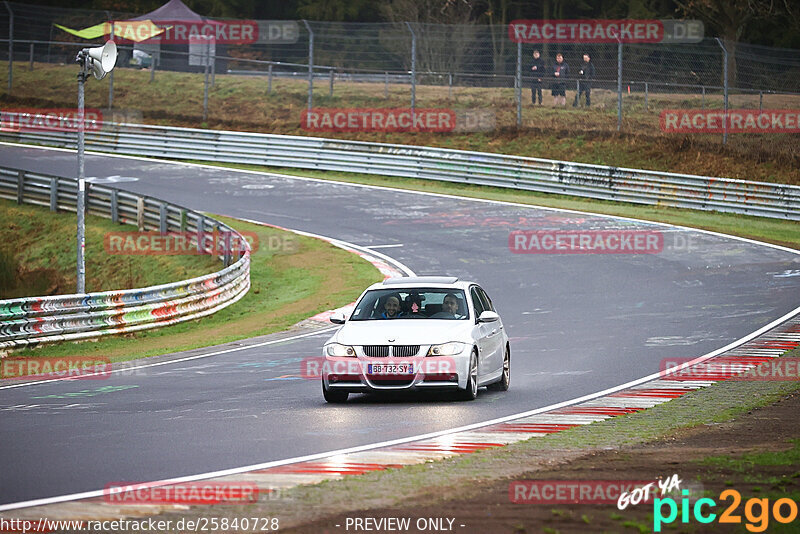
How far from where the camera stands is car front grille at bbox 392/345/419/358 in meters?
13.0

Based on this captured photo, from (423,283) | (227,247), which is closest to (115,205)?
(227,247)

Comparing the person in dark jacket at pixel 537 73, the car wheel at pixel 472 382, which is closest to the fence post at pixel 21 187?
the person in dark jacket at pixel 537 73

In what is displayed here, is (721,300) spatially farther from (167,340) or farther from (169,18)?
(169,18)

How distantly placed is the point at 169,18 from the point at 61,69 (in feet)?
25.2

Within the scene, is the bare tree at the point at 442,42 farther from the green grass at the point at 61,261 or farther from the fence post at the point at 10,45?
the green grass at the point at 61,261

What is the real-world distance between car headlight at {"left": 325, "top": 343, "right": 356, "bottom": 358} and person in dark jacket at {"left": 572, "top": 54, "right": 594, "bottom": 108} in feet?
93.5

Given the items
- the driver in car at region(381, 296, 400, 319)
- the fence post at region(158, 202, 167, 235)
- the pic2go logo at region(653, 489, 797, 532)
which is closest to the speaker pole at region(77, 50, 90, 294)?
the driver in car at region(381, 296, 400, 319)

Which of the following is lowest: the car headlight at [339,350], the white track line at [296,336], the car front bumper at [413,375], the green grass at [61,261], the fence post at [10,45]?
the green grass at [61,261]

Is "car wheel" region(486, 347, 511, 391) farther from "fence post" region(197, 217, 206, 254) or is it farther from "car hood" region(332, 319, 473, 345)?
"fence post" region(197, 217, 206, 254)

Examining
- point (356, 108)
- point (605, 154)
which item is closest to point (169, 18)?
point (356, 108)

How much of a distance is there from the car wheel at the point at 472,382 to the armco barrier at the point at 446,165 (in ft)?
74.6

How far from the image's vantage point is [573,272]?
26.0m

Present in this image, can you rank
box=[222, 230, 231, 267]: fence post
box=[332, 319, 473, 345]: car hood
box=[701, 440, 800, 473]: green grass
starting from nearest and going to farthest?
1. box=[701, 440, 800, 473]: green grass
2. box=[332, 319, 473, 345]: car hood
3. box=[222, 230, 231, 267]: fence post

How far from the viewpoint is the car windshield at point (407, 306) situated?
13.8 m
